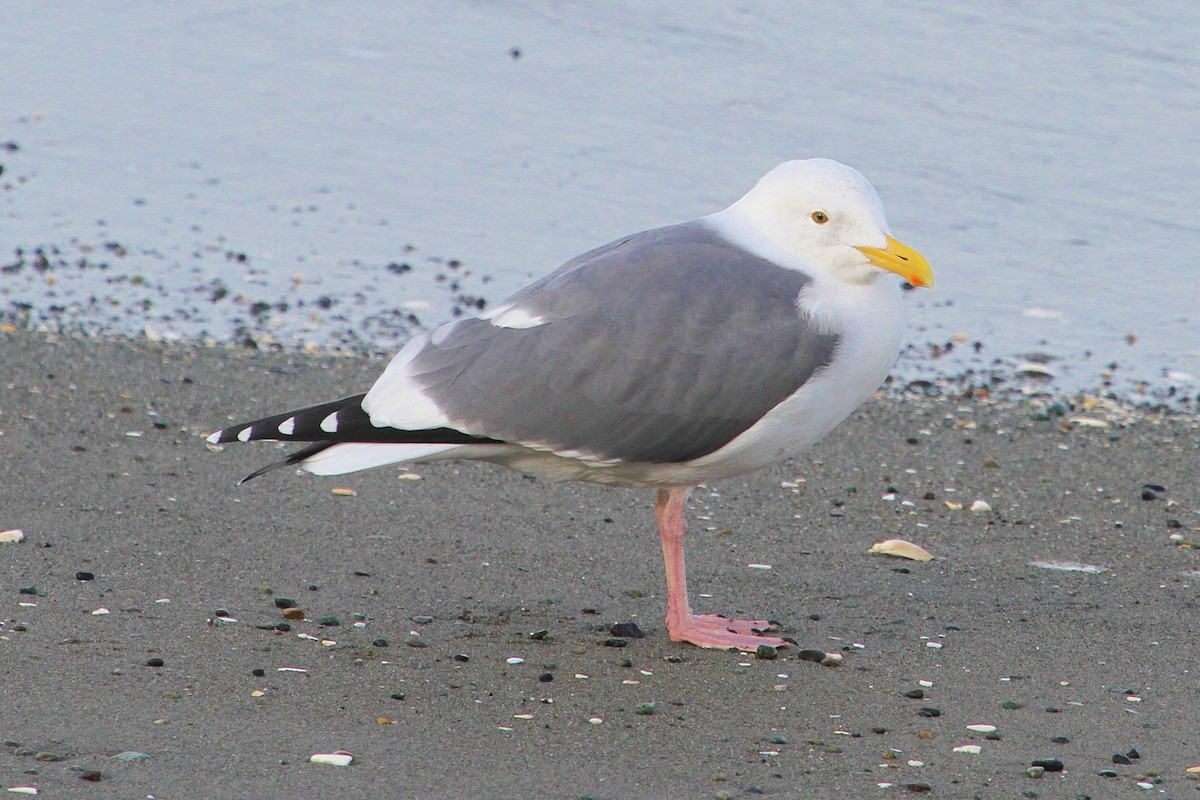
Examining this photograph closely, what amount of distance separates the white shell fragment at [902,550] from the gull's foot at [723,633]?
0.91m

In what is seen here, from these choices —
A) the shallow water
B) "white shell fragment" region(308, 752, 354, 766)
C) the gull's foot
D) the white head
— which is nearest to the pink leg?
the gull's foot

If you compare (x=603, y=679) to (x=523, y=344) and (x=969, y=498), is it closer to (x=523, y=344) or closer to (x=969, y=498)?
(x=523, y=344)

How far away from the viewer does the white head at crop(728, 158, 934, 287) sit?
15.2ft

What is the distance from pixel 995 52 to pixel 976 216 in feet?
14.7

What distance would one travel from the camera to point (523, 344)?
4.63m

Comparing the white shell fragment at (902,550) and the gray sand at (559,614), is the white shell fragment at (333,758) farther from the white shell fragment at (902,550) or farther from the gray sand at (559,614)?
the white shell fragment at (902,550)

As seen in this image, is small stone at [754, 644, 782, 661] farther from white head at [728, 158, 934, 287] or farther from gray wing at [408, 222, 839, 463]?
white head at [728, 158, 934, 287]

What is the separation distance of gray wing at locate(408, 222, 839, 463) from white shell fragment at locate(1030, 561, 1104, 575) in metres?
1.57

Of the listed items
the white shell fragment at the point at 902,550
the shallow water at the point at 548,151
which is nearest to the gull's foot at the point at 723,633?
the white shell fragment at the point at 902,550

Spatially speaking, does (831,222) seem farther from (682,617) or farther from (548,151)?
(548,151)

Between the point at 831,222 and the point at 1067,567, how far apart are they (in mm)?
1723

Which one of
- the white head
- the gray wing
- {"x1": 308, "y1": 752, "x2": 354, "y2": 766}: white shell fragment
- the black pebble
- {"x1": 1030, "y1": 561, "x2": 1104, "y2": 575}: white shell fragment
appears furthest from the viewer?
{"x1": 1030, "y1": 561, "x2": 1104, "y2": 575}: white shell fragment

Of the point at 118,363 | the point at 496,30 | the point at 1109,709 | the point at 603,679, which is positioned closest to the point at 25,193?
the point at 118,363

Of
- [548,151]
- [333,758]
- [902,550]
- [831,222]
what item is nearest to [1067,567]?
[902,550]
